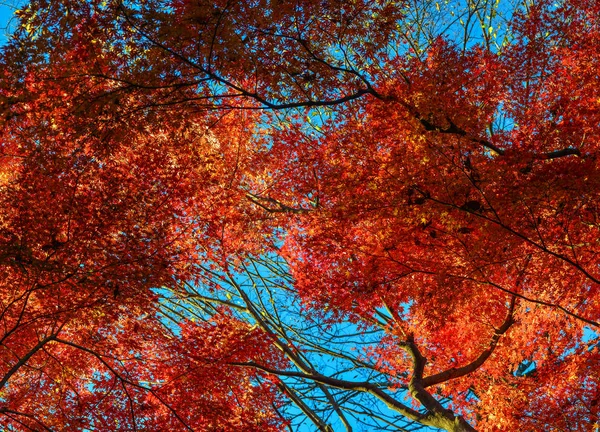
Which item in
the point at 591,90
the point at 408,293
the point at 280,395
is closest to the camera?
the point at 591,90

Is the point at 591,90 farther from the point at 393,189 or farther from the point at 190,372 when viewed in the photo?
the point at 190,372

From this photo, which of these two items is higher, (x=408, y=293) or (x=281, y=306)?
(x=281, y=306)

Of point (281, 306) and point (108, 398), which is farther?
point (281, 306)

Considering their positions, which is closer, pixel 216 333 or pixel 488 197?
pixel 488 197

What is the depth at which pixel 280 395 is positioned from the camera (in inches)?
479

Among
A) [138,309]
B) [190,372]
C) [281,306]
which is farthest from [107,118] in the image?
[281,306]

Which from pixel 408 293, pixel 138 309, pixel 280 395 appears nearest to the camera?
pixel 138 309

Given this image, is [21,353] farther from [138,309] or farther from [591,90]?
[591,90]

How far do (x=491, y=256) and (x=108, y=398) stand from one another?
688 centimetres

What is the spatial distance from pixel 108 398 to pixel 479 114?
803cm

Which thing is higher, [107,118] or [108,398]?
[107,118]

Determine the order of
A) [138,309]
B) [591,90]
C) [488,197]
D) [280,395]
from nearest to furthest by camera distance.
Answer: [488,197] → [591,90] → [138,309] → [280,395]

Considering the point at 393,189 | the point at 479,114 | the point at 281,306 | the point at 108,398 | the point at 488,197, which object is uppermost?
the point at 281,306

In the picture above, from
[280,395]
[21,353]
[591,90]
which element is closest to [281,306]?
[280,395]
